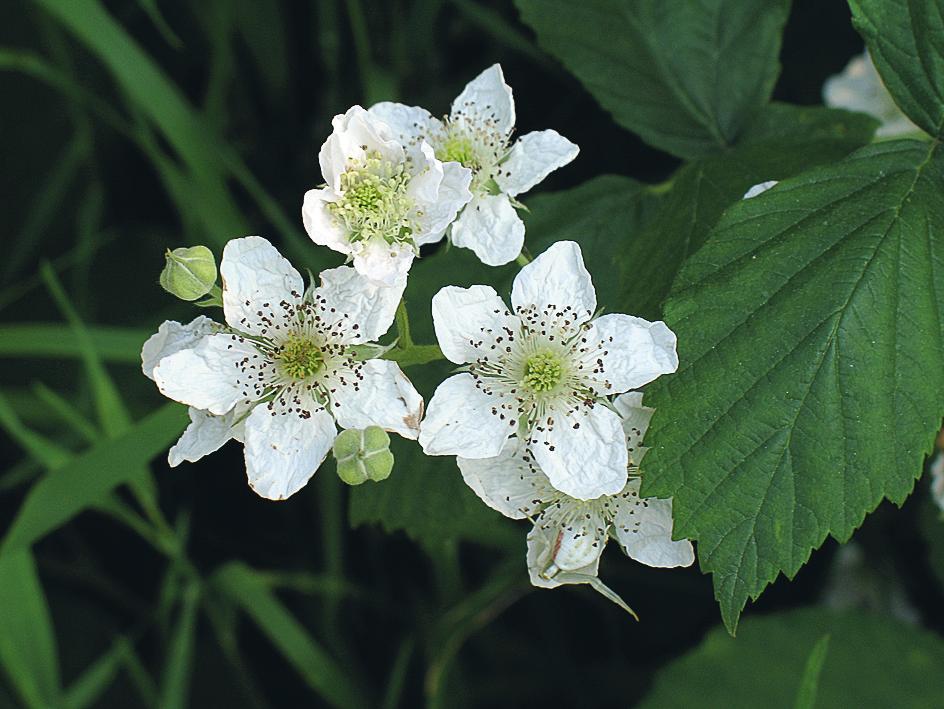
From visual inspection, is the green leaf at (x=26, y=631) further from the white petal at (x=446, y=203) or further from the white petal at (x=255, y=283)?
the white petal at (x=446, y=203)

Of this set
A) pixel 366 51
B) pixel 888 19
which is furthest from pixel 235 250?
pixel 366 51

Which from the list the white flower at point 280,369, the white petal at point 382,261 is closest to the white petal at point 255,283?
the white flower at point 280,369

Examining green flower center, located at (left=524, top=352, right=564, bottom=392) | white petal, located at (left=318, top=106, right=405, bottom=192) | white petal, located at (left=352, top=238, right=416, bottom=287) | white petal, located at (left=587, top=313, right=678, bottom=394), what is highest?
white petal, located at (left=318, top=106, right=405, bottom=192)

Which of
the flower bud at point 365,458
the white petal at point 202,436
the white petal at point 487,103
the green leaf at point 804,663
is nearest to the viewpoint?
the flower bud at point 365,458

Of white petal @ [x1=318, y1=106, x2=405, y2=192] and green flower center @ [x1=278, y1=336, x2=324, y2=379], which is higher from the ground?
white petal @ [x1=318, y1=106, x2=405, y2=192]

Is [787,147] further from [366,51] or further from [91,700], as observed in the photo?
[91,700]

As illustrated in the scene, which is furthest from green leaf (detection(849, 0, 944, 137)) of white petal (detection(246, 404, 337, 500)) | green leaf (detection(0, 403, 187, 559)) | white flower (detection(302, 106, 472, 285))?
green leaf (detection(0, 403, 187, 559))

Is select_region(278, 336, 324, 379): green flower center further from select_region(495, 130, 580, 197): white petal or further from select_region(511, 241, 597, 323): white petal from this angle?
select_region(495, 130, 580, 197): white petal
